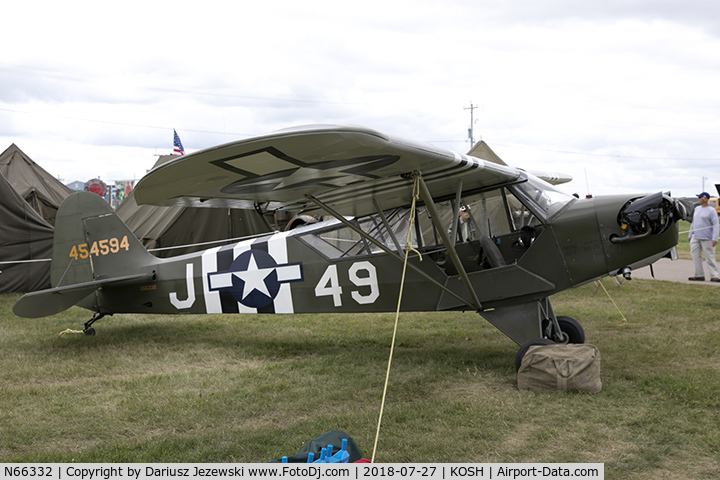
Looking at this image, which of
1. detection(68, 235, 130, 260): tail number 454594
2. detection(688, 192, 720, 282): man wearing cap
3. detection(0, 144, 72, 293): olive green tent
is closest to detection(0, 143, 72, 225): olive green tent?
detection(0, 144, 72, 293): olive green tent

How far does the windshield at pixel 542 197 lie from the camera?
5.76m

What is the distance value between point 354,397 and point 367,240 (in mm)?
1942

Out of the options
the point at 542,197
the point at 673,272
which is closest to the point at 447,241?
the point at 542,197

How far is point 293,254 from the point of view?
675 cm

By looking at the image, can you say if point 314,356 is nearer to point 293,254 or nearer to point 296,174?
point 293,254

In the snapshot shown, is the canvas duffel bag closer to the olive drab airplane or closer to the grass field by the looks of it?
the grass field

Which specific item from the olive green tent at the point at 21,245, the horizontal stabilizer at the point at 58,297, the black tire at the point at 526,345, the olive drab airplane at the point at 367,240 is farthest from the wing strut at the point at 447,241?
the olive green tent at the point at 21,245

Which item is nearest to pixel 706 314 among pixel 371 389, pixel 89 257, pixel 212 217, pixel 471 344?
pixel 471 344

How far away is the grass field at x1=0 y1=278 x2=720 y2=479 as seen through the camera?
12.2 ft

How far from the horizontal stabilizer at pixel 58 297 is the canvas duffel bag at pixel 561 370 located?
498 cm

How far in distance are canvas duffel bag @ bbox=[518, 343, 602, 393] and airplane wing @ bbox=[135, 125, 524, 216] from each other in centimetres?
181

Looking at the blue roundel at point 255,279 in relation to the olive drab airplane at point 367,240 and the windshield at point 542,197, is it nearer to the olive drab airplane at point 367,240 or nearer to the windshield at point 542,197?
the olive drab airplane at point 367,240

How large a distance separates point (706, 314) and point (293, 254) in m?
6.10

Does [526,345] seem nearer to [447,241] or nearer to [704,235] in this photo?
[447,241]
